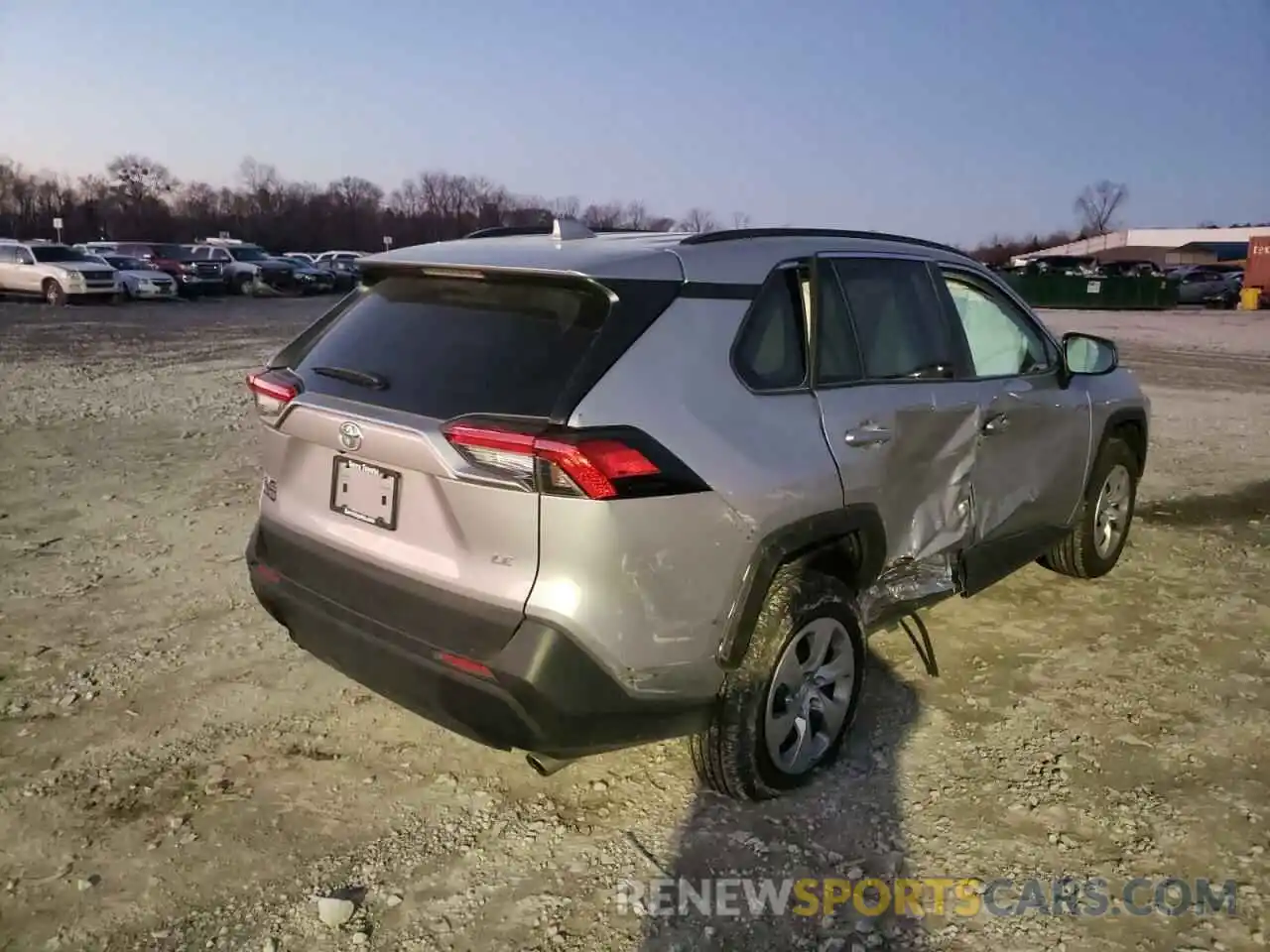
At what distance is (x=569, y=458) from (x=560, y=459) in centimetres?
2

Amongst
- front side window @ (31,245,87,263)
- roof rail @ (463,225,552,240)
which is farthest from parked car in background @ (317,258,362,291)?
roof rail @ (463,225,552,240)

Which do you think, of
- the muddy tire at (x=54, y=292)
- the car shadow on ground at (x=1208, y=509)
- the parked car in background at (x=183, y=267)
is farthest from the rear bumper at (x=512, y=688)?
the parked car in background at (x=183, y=267)

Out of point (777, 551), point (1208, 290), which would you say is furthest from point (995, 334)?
point (1208, 290)

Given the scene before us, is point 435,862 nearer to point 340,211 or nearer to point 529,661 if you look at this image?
point 529,661

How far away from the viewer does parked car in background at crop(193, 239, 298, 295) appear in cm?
3225

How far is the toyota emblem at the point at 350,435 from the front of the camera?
2.87 m

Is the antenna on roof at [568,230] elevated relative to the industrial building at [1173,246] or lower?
lower

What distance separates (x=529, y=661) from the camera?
2.59 metres

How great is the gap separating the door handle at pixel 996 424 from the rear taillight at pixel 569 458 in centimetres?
195

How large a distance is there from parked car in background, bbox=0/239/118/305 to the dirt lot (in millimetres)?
22289

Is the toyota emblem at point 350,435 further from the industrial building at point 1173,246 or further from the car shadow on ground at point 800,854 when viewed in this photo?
the industrial building at point 1173,246

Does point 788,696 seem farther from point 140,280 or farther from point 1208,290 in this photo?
point 1208,290

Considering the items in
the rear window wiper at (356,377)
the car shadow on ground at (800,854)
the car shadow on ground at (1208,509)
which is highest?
the rear window wiper at (356,377)

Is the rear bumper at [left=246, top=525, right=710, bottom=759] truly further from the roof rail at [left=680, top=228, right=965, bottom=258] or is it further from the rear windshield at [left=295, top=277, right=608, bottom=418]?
the roof rail at [left=680, top=228, right=965, bottom=258]
